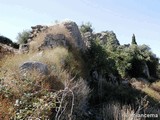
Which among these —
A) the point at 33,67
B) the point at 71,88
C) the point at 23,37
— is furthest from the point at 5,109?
the point at 23,37

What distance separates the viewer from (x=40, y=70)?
10.8 metres

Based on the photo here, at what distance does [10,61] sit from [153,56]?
80.2 feet

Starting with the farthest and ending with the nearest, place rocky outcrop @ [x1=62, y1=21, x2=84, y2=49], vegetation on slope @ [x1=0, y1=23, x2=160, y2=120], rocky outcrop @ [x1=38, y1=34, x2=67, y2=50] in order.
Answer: rocky outcrop @ [x1=62, y1=21, x2=84, y2=49], rocky outcrop @ [x1=38, y1=34, x2=67, y2=50], vegetation on slope @ [x1=0, y1=23, x2=160, y2=120]

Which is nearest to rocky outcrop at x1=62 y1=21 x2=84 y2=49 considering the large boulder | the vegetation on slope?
the vegetation on slope

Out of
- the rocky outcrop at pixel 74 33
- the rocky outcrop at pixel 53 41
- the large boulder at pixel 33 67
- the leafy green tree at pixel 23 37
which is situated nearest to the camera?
the large boulder at pixel 33 67

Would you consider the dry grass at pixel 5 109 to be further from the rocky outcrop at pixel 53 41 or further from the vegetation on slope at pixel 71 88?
the rocky outcrop at pixel 53 41

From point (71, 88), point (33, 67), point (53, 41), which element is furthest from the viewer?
point (53, 41)

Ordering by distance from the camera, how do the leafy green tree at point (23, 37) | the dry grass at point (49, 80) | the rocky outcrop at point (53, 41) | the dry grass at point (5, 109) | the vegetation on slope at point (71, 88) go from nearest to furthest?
the dry grass at point (5, 109), the vegetation on slope at point (71, 88), the dry grass at point (49, 80), the rocky outcrop at point (53, 41), the leafy green tree at point (23, 37)

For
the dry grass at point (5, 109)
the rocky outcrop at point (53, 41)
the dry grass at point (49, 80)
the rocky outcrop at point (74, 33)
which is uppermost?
the rocky outcrop at point (74, 33)

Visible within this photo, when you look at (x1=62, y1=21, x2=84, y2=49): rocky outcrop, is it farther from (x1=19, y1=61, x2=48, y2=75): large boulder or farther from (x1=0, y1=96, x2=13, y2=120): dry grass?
(x1=0, y1=96, x2=13, y2=120): dry grass

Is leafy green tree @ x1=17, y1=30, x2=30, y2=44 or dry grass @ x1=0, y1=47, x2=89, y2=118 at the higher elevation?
leafy green tree @ x1=17, y1=30, x2=30, y2=44

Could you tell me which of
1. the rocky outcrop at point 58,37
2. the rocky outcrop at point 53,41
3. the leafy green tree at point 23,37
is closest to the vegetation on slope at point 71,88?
the rocky outcrop at point 58,37

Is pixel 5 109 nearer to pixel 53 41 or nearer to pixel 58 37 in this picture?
pixel 53 41

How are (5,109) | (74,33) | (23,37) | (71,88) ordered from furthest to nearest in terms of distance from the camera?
1. (23,37)
2. (74,33)
3. (71,88)
4. (5,109)
